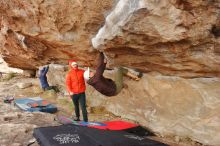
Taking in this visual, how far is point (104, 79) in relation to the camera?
9.08 m

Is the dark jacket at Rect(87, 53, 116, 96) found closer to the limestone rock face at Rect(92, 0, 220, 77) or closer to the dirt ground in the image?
the limestone rock face at Rect(92, 0, 220, 77)

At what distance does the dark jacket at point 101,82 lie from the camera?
890 centimetres

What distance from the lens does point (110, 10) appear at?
25.3 feet

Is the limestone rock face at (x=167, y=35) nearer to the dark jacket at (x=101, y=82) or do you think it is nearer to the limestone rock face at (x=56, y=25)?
the limestone rock face at (x=56, y=25)

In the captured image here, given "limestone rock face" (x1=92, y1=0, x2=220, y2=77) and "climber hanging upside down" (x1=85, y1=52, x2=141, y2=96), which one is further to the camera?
"climber hanging upside down" (x1=85, y1=52, x2=141, y2=96)

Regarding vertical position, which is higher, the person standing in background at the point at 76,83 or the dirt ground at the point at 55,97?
the person standing in background at the point at 76,83

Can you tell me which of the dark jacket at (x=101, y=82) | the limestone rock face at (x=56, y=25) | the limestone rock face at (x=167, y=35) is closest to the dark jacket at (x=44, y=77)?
the limestone rock face at (x=56, y=25)

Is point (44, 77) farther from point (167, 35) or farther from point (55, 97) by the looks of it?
point (167, 35)

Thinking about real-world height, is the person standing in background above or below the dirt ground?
above

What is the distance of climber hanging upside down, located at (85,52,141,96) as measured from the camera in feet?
29.2

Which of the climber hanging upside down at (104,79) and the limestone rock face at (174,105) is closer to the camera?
the limestone rock face at (174,105)

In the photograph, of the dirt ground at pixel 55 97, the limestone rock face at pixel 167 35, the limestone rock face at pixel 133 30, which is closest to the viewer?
the limestone rock face at pixel 167 35

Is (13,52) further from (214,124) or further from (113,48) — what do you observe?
(214,124)

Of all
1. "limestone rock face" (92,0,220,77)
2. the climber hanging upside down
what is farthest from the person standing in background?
"limestone rock face" (92,0,220,77)
